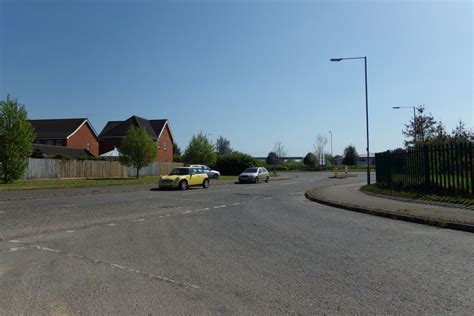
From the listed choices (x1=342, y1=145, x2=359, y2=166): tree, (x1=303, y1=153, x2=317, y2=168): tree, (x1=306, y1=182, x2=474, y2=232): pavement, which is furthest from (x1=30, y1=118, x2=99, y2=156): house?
(x1=342, y1=145, x2=359, y2=166): tree

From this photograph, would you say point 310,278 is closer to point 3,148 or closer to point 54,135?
point 3,148

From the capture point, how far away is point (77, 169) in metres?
42.8

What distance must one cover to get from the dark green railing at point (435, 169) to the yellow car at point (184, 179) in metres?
13.4

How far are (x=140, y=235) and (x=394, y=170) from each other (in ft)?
53.2

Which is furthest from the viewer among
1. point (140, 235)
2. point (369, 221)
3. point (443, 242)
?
point (369, 221)

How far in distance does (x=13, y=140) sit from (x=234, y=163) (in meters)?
37.5

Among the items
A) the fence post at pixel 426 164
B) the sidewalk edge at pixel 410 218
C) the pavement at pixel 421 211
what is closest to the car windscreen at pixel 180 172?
the pavement at pixel 421 211

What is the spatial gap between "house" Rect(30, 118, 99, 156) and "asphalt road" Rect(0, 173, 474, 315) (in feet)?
182

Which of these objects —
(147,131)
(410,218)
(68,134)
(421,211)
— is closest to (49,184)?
(421,211)

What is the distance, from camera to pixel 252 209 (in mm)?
16516

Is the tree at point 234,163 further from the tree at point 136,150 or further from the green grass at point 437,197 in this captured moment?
the green grass at point 437,197

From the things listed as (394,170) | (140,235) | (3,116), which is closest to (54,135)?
(3,116)

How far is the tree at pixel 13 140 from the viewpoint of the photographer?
3188 centimetres

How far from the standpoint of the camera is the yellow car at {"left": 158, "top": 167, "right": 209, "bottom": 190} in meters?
29.5
